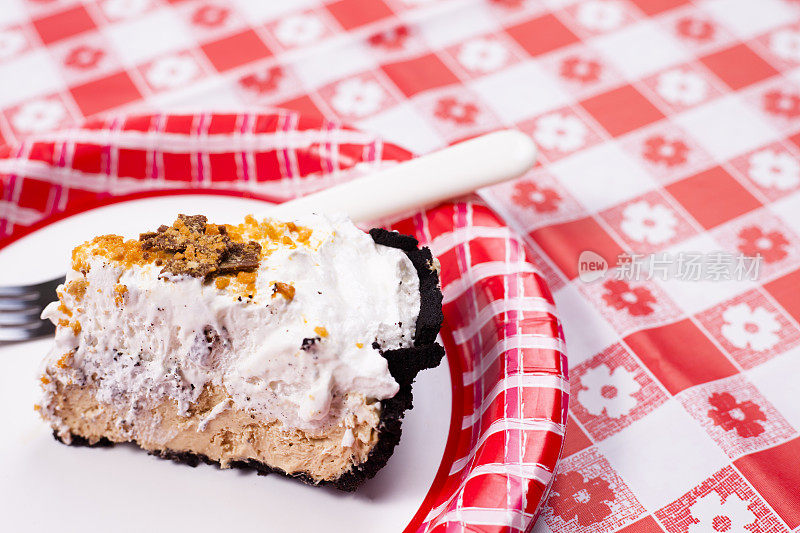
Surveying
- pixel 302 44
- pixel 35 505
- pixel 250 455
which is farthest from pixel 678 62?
pixel 35 505

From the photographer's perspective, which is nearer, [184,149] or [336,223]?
[336,223]

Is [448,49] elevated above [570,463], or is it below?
above

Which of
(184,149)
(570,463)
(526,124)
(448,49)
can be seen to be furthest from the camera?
(448,49)

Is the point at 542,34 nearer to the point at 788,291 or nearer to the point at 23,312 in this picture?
the point at 788,291

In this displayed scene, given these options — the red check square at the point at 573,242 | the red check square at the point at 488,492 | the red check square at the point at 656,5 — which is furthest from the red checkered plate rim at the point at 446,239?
the red check square at the point at 656,5

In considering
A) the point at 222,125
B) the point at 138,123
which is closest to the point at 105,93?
the point at 138,123

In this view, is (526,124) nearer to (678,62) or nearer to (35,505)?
(678,62)

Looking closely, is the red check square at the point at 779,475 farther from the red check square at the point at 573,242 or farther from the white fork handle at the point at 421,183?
the white fork handle at the point at 421,183
